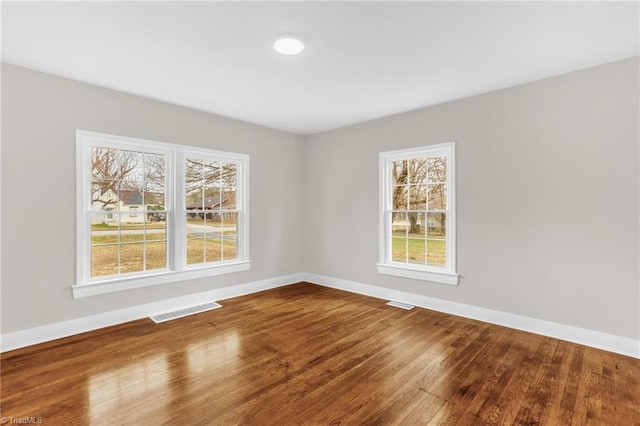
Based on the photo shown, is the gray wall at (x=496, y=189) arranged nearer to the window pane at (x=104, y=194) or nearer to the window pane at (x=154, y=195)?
the window pane at (x=104, y=194)

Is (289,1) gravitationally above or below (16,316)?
above

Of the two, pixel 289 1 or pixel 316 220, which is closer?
pixel 289 1

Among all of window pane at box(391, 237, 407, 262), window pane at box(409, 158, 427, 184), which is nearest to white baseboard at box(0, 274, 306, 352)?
window pane at box(391, 237, 407, 262)

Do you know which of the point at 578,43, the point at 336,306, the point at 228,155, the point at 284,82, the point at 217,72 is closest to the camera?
the point at 578,43

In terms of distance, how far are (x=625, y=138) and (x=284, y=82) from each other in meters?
3.25

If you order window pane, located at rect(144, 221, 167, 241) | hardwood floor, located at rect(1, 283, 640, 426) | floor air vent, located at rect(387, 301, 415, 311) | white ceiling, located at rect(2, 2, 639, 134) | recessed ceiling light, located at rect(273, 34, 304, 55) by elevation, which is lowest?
hardwood floor, located at rect(1, 283, 640, 426)

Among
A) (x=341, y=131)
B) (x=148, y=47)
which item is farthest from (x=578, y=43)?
(x=148, y=47)

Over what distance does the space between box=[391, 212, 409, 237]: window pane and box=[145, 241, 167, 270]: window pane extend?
10.3 feet

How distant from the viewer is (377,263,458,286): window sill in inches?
152

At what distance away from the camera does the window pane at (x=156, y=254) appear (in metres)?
Answer: 3.86

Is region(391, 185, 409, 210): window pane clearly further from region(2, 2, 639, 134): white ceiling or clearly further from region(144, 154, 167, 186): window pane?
region(144, 154, 167, 186): window pane

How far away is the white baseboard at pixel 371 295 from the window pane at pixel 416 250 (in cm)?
47

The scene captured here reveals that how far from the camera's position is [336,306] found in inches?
164

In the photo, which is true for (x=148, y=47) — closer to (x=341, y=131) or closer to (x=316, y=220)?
(x=341, y=131)
